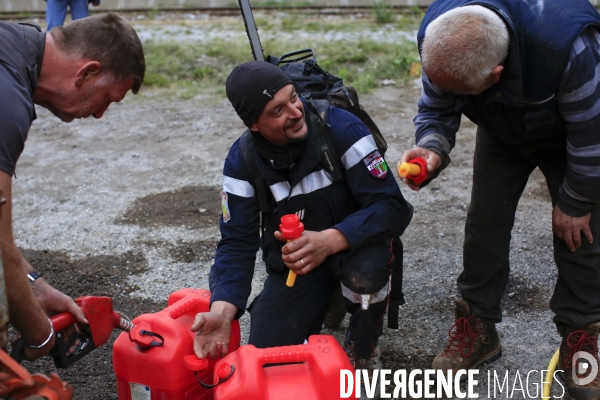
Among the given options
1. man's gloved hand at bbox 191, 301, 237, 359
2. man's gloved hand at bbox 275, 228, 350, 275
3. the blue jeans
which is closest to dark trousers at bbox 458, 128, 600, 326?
man's gloved hand at bbox 275, 228, 350, 275

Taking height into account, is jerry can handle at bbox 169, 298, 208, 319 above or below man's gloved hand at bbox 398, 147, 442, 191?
below

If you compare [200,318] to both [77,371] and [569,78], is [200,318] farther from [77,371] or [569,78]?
[569,78]

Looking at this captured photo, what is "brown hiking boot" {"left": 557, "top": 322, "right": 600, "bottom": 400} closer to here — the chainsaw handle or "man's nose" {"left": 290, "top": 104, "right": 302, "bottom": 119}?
"man's nose" {"left": 290, "top": 104, "right": 302, "bottom": 119}

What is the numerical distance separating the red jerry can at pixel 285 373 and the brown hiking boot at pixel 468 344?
3.10 feet

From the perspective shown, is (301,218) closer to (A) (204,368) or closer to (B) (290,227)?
(B) (290,227)

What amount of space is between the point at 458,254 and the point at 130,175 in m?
3.08

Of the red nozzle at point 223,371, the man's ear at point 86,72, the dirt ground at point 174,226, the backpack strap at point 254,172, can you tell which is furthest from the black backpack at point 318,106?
the dirt ground at point 174,226

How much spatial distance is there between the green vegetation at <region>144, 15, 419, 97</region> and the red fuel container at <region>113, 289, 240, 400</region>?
569 cm

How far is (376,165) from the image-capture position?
2898 millimetres

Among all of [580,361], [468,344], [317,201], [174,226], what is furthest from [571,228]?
[174,226]

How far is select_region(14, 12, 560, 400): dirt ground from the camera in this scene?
3.49 metres

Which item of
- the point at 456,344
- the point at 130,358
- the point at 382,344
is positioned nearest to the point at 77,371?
the point at 130,358

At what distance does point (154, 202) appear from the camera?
536 centimetres

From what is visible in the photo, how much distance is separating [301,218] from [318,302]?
0.41m
